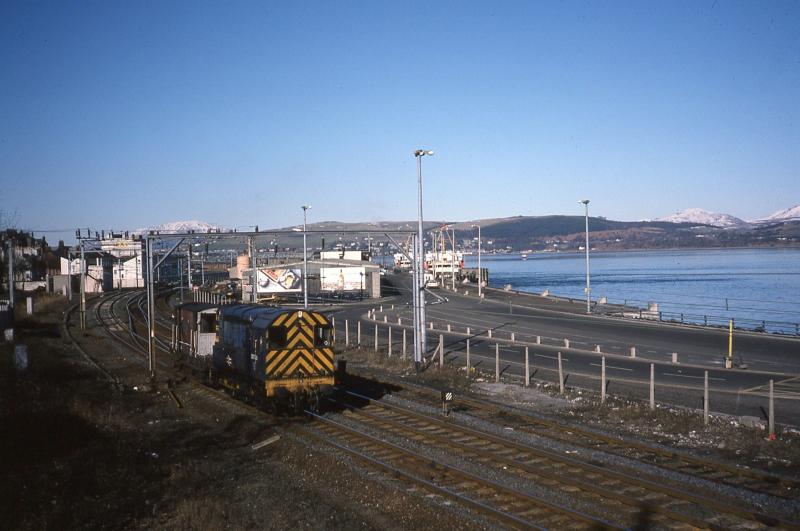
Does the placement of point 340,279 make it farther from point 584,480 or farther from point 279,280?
point 584,480

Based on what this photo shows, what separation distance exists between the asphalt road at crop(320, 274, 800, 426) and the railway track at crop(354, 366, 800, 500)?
6307 mm

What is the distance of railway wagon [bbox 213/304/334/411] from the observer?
19.9 metres

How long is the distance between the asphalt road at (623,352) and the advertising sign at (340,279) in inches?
773

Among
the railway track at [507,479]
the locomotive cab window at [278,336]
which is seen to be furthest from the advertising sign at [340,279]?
the locomotive cab window at [278,336]

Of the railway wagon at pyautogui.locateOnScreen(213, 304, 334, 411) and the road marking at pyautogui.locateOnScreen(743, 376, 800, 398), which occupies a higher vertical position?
the railway wagon at pyautogui.locateOnScreen(213, 304, 334, 411)

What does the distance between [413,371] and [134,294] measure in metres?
61.3

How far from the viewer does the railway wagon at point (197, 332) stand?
2669 cm

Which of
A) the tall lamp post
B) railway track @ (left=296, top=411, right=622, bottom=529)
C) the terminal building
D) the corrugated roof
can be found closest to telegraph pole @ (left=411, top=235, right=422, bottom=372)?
the tall lamp post

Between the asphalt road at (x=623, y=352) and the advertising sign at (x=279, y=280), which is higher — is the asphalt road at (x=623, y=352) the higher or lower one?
the lower one

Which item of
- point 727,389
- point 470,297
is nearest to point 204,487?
point 727,389

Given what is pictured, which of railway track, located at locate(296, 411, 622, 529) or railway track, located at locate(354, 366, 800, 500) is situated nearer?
railway track, located at locate(296, 411, 622, 529)

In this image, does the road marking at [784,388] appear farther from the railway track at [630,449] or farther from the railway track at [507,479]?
the railway track at [507,479]

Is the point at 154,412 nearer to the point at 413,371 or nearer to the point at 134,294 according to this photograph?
the point at 413,371

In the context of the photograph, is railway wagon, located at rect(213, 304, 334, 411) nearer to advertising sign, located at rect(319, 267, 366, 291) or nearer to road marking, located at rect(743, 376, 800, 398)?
road marking, located at rect(743, 376, 800, 398)
